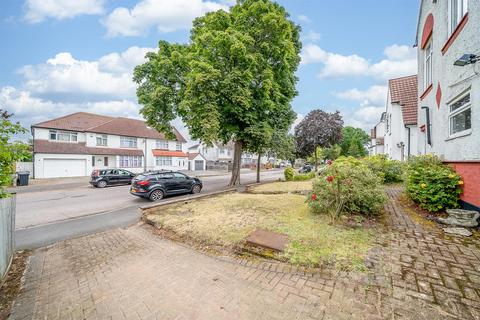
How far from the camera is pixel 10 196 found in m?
4.55

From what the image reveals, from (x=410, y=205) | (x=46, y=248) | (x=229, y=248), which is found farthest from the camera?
(x=410, y=205)

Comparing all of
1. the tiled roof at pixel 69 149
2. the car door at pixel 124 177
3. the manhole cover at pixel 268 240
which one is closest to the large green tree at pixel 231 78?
the car door at pixel 124 177

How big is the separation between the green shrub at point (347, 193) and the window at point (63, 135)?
32194mm

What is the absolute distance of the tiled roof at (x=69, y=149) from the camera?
24.8 metres

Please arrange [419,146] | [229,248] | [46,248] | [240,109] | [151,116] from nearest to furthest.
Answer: [229,248] < [46,248] < [419,146] < [240,109] < [151,116]

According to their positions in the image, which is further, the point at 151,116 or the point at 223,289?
the point at 151,116

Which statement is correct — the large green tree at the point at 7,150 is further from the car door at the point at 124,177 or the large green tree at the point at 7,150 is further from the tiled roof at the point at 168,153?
the tiled roof at the point at 168,153

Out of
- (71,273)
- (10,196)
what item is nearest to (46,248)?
(10,196)

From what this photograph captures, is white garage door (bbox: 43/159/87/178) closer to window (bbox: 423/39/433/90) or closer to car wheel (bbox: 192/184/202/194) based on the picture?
car wheel (bbox: 192/184/202/194)

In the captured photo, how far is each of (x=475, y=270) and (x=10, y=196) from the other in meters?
8.86

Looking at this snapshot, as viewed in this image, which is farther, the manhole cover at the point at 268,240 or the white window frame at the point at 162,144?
the white window frame at the point at 162,144

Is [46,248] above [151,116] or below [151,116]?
below

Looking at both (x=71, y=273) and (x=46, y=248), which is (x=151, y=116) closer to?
(x=46, y=248)

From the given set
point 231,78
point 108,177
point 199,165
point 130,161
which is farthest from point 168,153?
point 231,78
